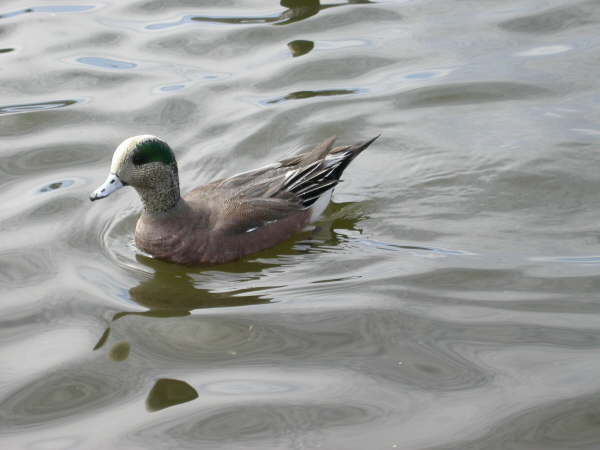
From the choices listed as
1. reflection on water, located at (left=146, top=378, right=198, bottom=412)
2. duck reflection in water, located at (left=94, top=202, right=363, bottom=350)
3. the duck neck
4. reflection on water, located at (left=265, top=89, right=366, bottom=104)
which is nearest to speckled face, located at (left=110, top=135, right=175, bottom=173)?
the duck neck

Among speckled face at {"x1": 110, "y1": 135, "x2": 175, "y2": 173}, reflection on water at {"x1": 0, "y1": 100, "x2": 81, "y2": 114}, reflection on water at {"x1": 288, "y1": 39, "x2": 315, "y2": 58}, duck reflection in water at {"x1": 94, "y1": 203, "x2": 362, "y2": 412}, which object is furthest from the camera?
reflection on water at {"x1": 288, "y1": 39, "x2": 315, "y2": 58}

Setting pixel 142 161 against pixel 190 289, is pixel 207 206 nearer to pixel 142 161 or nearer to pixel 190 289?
pixel 142 161

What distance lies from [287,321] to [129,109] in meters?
4.25

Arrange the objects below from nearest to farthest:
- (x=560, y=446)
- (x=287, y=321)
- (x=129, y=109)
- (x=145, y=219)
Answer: (x=560, y=446)
(x=287, y=321)
(x=145, y=219)
(x=129, y=109)

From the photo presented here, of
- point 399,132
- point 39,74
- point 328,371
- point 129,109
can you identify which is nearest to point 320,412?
point 328,371

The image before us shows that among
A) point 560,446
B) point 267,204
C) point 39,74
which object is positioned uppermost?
point 39,74

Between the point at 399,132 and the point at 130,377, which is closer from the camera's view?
the point at 130,377

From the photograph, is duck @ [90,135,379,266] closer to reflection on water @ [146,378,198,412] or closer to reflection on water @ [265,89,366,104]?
reflection on water @ [146,378,198,412]

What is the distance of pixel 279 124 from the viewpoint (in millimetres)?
9000

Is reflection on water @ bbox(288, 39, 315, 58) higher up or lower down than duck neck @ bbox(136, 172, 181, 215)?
higher up

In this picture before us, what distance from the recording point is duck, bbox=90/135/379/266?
6.87 meters

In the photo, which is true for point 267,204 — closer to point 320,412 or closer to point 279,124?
point 279,124

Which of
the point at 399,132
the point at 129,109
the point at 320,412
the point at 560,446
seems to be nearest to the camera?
the point at 560,446

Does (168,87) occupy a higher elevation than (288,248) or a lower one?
higher
